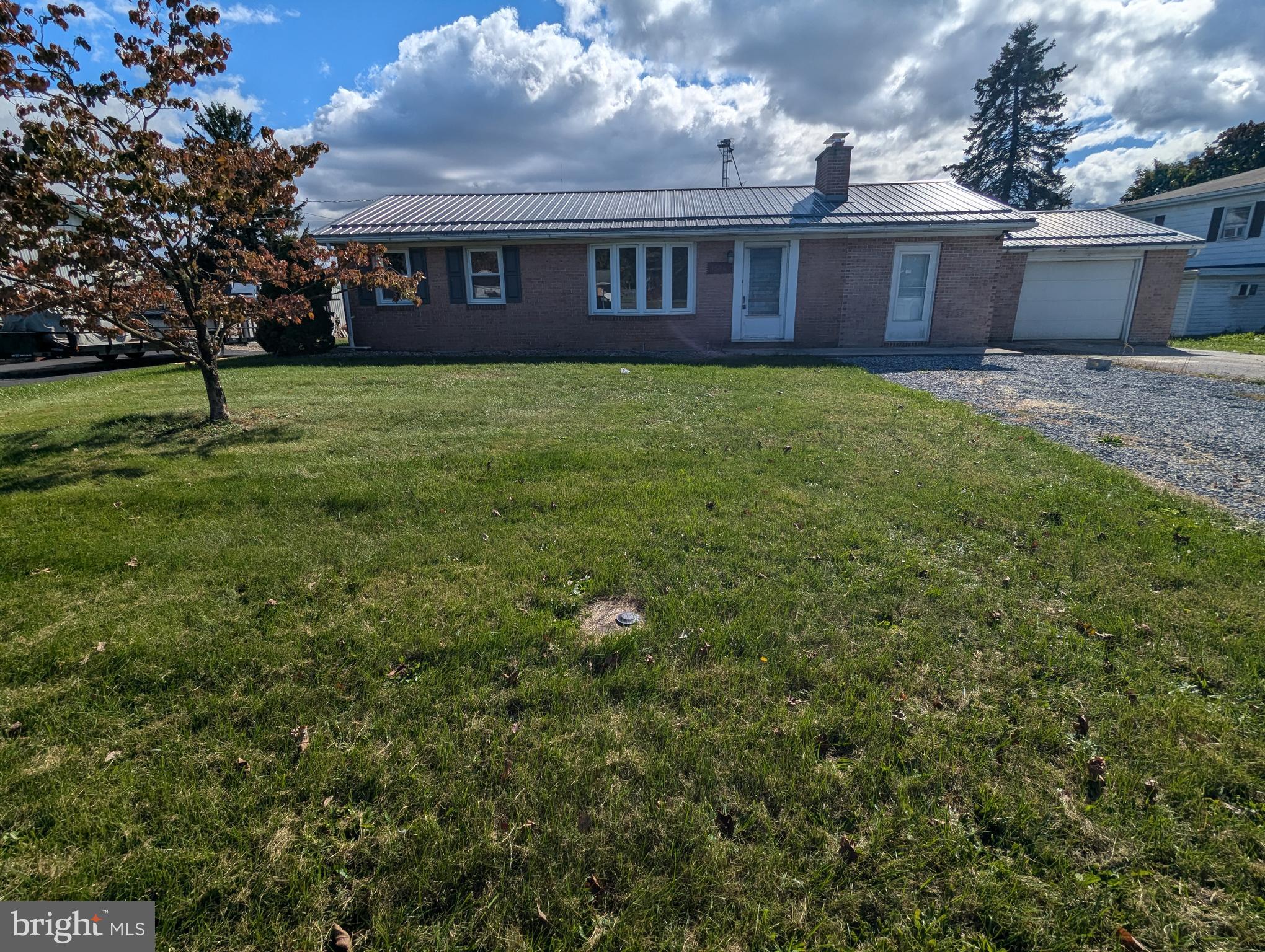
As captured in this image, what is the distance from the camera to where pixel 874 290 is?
49.4ft

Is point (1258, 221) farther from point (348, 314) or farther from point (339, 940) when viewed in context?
point (339, 940)

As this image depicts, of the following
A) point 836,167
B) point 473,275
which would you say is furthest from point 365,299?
point 836,167

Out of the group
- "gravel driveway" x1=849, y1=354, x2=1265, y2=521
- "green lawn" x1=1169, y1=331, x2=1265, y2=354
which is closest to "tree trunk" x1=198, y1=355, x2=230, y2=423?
"gravel driveway" x1=849, y1=354, x2=1265, y2=521

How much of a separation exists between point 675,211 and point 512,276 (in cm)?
465

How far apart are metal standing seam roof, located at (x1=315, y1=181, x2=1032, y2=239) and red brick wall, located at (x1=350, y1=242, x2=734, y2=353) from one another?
87cm

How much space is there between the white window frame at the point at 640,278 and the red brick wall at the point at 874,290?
2.76 m

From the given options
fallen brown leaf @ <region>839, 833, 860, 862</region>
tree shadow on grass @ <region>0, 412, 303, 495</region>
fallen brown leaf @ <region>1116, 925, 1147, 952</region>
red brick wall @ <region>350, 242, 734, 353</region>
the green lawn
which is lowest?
fallen brown leaf @ <region>1116, 925, 1147, 952</region>

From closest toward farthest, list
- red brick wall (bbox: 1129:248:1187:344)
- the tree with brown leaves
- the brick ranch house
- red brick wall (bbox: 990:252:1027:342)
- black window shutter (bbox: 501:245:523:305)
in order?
the tree with brown leaves → the brick ranch house → black window shutter (bbox: 501:245:523:305) → red brick wall (bbox: 990:252:1027:342) → red brick wall (bbox: 1129:248:1187:344)

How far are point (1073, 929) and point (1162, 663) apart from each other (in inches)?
69.5

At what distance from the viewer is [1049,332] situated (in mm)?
17375

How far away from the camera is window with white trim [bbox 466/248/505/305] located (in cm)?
1520

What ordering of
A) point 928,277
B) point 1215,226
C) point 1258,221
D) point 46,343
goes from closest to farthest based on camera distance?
point 928,277, point 46,343, point 1258,221, point 1215,226

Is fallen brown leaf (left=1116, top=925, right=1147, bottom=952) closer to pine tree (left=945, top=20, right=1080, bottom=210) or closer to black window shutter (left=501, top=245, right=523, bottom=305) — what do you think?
black window shutter (left=501, top=245, right=523, bottom=305)

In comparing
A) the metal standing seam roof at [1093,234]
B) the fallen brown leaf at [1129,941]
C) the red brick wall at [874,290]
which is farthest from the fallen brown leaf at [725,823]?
the metal standing seam roof at [1093,234]
